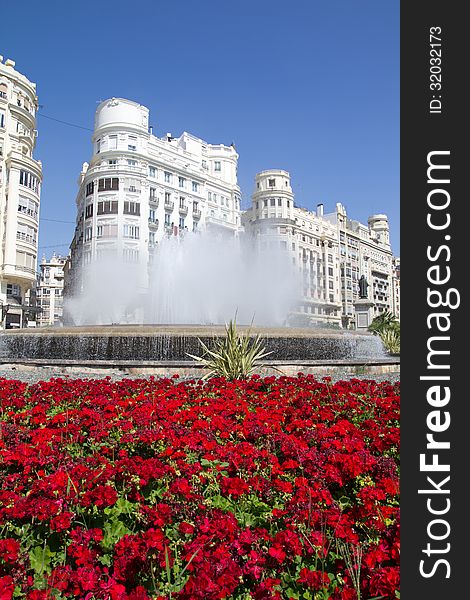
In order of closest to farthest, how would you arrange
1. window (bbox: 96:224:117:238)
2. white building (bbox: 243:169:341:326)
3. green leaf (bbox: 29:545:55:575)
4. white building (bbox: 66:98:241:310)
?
green leaf (bbox: 29:545:55:575) → window (bbox: 96:224:117:238) → white building (bbox: 66:98:241:310) → white building (bbox: 243:169:341:326)

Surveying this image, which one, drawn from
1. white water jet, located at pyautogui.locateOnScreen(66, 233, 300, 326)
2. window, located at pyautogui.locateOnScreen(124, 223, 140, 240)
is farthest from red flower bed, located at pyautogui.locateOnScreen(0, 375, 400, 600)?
window, located at pyautogui.locateOnScreen(124, 223, 140, 240)

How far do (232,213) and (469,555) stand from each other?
225 ft

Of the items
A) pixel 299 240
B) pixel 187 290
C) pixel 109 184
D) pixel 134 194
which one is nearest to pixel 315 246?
pixel 299 240

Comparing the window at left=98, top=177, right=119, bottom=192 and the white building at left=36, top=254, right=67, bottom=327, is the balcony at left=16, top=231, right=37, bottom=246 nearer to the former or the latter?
the window at left=98, top=177, right=119, bottom=192

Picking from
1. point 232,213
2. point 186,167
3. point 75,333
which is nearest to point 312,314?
point 232,213

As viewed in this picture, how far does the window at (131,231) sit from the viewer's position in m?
54.8

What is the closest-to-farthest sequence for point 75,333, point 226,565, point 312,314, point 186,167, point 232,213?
point 226,565 → point 75,333 → point 186,167 → point 232,213 → point 312,314

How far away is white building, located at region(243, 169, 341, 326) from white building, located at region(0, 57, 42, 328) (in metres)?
34.9

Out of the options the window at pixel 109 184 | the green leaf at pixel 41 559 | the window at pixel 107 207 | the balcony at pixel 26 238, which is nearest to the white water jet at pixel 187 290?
the window at pixel 107 207

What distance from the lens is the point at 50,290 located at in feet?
363

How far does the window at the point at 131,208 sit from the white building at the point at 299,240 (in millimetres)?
23563

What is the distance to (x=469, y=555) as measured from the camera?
159cm

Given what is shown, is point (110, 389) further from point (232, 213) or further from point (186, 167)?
point (232, 213)

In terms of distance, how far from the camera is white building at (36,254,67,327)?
106m
